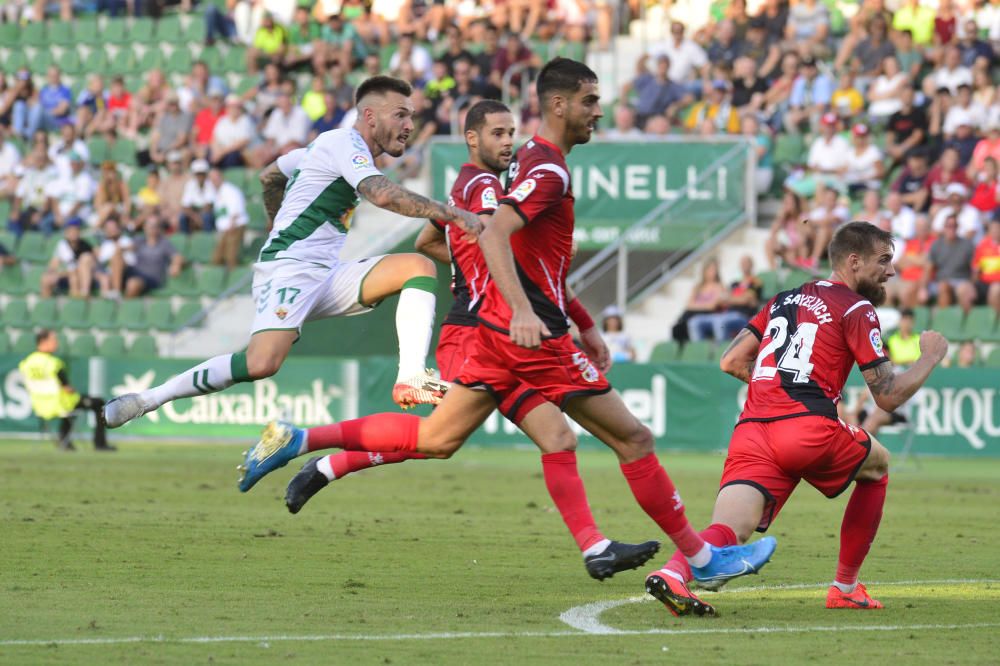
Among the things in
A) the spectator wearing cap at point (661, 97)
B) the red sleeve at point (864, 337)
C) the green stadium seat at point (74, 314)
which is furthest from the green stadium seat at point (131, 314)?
the red sleeve at point (864, 337)

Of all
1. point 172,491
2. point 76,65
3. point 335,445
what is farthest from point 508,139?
point 76,65

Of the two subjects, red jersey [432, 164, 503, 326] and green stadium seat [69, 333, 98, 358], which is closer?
red jersey [432, 164, 503, 326]

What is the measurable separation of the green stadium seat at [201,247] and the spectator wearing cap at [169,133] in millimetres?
2322

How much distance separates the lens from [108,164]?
27.3m

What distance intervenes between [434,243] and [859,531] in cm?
312

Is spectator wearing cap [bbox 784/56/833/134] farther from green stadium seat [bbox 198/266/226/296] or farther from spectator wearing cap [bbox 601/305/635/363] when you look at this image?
green stadium seat [bbox 198/266/226/296]

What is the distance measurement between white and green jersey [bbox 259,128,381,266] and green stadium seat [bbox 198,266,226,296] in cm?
1637

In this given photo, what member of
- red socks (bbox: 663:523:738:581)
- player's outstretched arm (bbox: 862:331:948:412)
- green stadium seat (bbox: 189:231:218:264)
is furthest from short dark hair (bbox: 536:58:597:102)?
green stadium seat (bbox: 189:231:218:264)

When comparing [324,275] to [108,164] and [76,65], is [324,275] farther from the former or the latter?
[76,65]

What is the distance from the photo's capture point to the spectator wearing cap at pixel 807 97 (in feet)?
78.9

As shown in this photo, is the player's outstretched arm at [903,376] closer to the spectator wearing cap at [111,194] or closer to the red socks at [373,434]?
the red socks at [373,434]

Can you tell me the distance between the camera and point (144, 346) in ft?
81.2

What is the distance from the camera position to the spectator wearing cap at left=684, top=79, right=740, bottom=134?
2419 cm

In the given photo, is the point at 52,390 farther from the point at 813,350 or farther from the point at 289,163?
the point at 813,350
